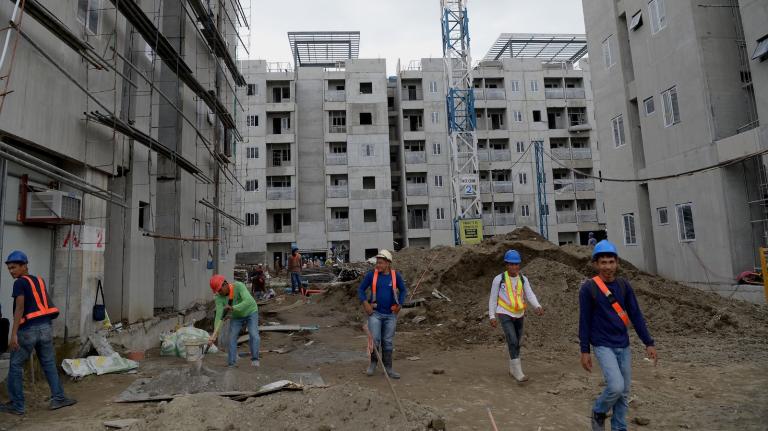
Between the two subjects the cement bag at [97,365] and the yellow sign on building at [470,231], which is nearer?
the cement bag at [97,365]

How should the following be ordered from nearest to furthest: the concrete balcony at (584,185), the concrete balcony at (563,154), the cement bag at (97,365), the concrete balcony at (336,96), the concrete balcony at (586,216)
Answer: the cement bag at (97,365) → the concrete balcony at (336,96) → the concrete balcony at (586,216) → the concrete balcony at (584,185) → the concrete balcony at (563,154)

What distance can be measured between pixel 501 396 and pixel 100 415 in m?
4.96

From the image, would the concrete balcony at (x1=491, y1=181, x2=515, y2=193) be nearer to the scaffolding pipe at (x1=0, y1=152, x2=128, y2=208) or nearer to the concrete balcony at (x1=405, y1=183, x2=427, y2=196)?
the concrete balcony at (x1=405, y1=183, x2=427, y2=196)

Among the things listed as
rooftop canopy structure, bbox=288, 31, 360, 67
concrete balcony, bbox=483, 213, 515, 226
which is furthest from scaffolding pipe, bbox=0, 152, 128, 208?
concrete balcony, bbox=483, 213, 515, 226

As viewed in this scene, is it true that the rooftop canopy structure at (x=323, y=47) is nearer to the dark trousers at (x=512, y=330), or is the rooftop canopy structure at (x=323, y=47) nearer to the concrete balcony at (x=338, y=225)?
the concrete balcony at (x=338, y=225)

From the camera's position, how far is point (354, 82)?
4072 centimetres

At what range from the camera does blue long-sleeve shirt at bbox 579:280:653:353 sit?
4184 millimetres

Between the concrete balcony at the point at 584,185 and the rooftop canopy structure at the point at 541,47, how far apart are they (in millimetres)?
11704

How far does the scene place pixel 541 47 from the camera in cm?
4225

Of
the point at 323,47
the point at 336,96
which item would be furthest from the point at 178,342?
the point at 323,47

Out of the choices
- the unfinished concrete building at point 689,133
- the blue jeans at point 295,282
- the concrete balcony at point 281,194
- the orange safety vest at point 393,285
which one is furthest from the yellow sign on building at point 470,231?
the orange safety vest at point 393,285

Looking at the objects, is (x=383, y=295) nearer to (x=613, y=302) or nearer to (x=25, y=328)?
(x=613, y=302)

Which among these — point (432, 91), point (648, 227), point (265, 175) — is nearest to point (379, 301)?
point (648, 227)

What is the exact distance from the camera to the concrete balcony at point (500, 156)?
41.8m
